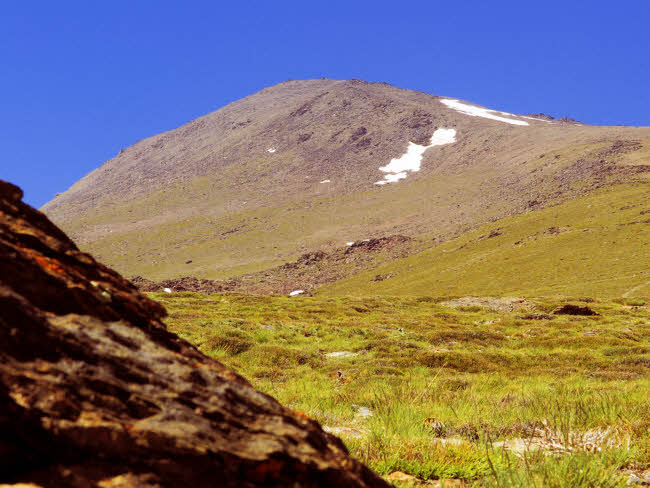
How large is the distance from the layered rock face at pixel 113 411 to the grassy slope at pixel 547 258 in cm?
5510

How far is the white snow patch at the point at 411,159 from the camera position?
465ft

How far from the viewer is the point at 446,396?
1001 centimetres

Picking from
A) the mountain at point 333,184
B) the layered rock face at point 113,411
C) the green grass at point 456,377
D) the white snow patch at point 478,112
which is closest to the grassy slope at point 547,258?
the mountain at point 333,184

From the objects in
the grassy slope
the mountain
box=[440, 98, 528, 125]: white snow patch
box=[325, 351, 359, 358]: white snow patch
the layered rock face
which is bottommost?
box=[325, 351, 359, 358]: white snow patch

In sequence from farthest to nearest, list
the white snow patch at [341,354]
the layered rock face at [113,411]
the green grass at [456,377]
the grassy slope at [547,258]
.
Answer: the grassy slope at [547,258], the white snow patch at [341,354], the green grass at [456,377], the layered rock face at [113,411]

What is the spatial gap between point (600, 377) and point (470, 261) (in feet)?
201

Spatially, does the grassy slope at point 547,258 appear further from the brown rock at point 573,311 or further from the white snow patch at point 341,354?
the white snow patch at point 341,354

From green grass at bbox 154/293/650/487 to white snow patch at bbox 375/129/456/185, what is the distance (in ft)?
334

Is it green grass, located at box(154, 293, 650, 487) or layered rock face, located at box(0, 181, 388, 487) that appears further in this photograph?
green grass, located at box(154, 293, 650, 487)

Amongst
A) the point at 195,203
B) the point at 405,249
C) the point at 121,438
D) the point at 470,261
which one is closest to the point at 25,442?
the point at 121,438

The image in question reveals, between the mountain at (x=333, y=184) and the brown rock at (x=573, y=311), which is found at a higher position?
the mountain at (x=333, y=184)

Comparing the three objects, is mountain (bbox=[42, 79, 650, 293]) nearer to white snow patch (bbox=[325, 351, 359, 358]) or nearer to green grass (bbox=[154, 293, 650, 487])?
green grass (bbox=[154, 293, 650, 487])

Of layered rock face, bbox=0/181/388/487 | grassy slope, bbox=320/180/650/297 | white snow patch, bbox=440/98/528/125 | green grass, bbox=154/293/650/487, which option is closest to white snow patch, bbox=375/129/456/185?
white snow patch, bbox=440/98/528/125

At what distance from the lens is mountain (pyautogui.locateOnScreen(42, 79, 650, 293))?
3994 inches
